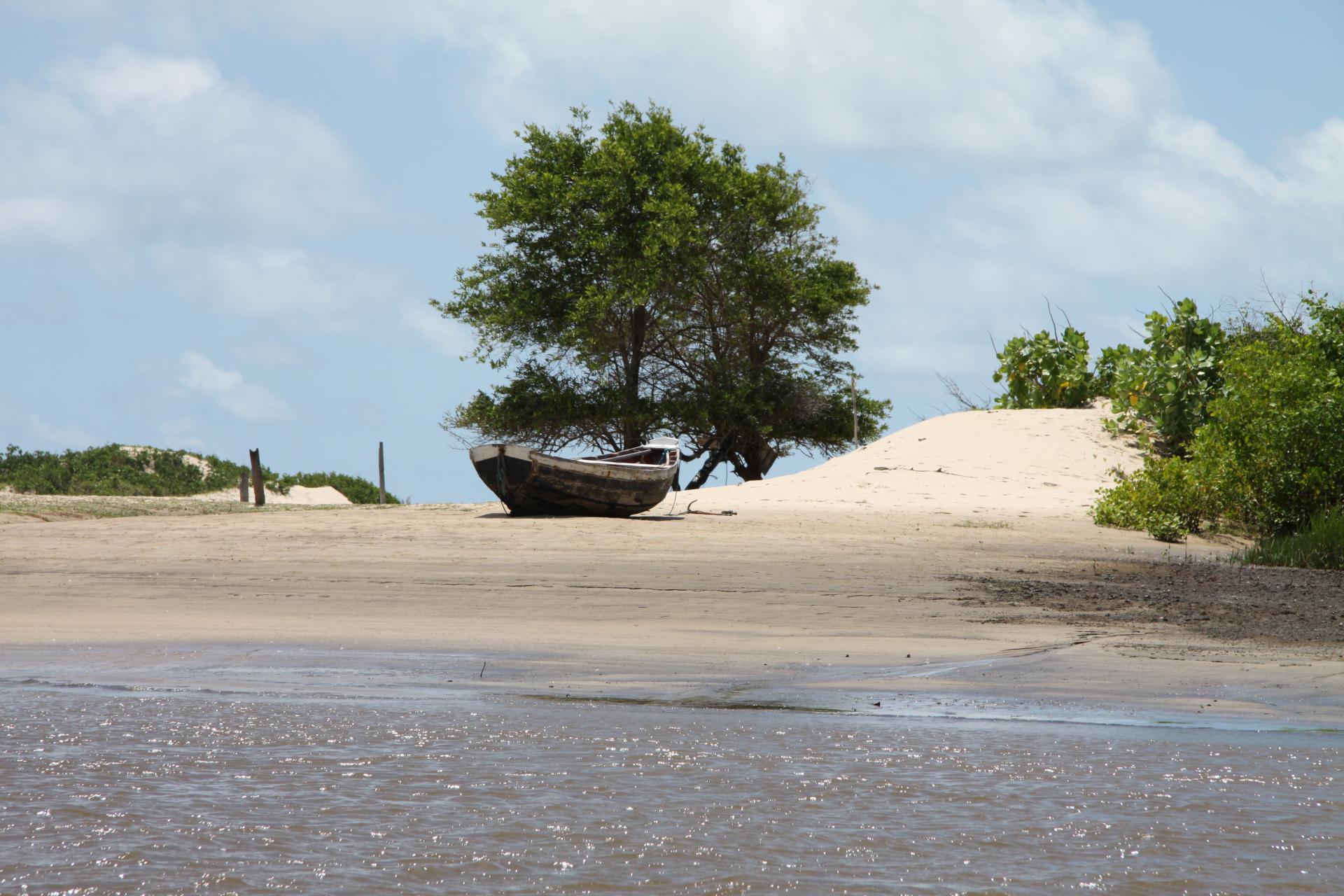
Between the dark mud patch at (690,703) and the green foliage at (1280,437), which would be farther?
the green foliage at (1280,437)

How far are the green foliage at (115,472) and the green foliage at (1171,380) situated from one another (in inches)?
993

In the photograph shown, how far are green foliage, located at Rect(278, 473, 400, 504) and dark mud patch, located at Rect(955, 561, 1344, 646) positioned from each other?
30.4 meters

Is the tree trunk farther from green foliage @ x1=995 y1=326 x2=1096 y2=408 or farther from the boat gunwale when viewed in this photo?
the boat gunwale

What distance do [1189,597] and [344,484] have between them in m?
35.0

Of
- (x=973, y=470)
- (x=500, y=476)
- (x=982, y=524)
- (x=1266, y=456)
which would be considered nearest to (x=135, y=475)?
(x=500, y=476)

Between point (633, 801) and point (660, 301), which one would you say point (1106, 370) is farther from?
point (633, 801)

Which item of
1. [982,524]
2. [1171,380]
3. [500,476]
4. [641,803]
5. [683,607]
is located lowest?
[641,803]

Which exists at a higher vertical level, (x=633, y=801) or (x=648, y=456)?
(x=648, y=456)

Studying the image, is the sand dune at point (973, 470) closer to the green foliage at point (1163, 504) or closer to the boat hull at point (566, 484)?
the green foliage at point (1163, 504)

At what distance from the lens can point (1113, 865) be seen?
339cm

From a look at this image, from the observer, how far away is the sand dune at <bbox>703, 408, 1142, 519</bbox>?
70.9ft

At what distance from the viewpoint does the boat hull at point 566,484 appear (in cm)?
1817

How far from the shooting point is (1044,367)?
3241 centimetres

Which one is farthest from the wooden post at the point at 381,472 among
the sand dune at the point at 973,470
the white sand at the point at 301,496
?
the sand dune at the point at 973,470
